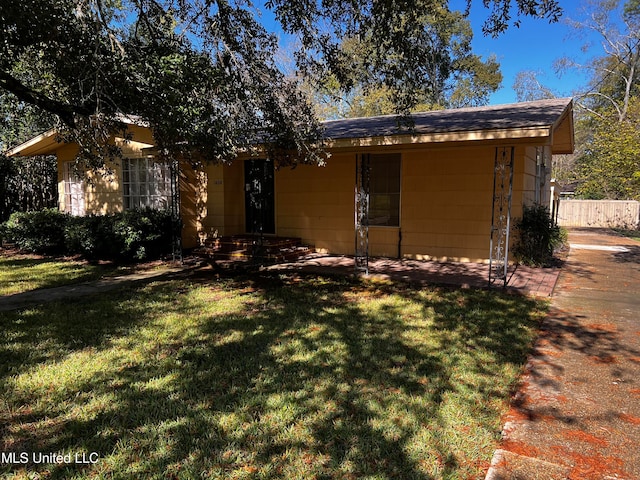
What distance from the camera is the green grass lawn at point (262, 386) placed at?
253cm

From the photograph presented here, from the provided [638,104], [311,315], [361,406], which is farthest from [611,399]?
[638,104]

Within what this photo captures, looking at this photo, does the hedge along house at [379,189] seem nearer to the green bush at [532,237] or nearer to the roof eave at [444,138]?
the roof eave at [444,138]

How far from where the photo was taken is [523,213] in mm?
8664

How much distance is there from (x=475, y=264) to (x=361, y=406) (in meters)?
6.56

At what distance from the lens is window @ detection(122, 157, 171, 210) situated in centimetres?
1076

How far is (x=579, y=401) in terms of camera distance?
3.21 meters

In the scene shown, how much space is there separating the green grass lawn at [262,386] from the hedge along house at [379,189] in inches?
122

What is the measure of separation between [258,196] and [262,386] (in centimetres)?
774

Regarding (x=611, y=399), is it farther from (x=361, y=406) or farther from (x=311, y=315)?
(x=311, y=315)

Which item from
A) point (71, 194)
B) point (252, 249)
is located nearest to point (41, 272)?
point (252, 249)

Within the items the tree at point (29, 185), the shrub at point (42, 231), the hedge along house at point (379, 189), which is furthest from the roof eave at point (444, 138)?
the tree at point (29, 185)

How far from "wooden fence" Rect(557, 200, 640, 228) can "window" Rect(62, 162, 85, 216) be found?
23.5m

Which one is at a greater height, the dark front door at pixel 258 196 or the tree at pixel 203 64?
the tree at pixel 203 64

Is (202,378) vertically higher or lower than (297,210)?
lower
